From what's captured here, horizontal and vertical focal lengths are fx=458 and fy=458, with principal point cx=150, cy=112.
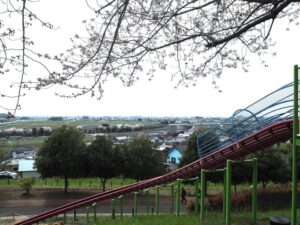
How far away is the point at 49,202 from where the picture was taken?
31.4 m

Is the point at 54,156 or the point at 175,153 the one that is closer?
the point at 54,156

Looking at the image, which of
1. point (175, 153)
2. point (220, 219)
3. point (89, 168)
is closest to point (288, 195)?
point (220, 219)

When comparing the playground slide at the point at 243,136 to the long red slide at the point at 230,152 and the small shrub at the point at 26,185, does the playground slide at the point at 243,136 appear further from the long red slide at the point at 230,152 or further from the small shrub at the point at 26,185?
the small shrub at the point at 26,185

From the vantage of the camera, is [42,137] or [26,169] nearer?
[26,169]

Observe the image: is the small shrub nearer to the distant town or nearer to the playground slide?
the distant town

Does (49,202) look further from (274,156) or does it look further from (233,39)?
(233,39)

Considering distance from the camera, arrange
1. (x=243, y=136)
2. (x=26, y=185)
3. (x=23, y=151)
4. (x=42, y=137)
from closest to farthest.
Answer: (x=243, y=136), (x=26, y=185), (x=42, y=137), (x=23, y=151)

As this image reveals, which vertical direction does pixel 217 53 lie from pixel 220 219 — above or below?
above

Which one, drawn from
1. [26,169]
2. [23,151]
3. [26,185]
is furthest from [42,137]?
[26,185]

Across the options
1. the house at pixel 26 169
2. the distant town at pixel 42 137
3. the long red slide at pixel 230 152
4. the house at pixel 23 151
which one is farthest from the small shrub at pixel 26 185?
the house at pixel 23 151

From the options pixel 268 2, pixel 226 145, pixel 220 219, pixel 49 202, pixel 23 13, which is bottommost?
pixel 49 202

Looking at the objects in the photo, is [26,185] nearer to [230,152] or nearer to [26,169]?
[230,152]

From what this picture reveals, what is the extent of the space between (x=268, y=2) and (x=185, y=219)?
5753 mm

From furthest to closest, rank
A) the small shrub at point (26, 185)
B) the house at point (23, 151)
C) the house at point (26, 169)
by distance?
1. the house at point (23, 151)
2. the house at point (26, 169)
3. the small shrub at point (26, 185)
